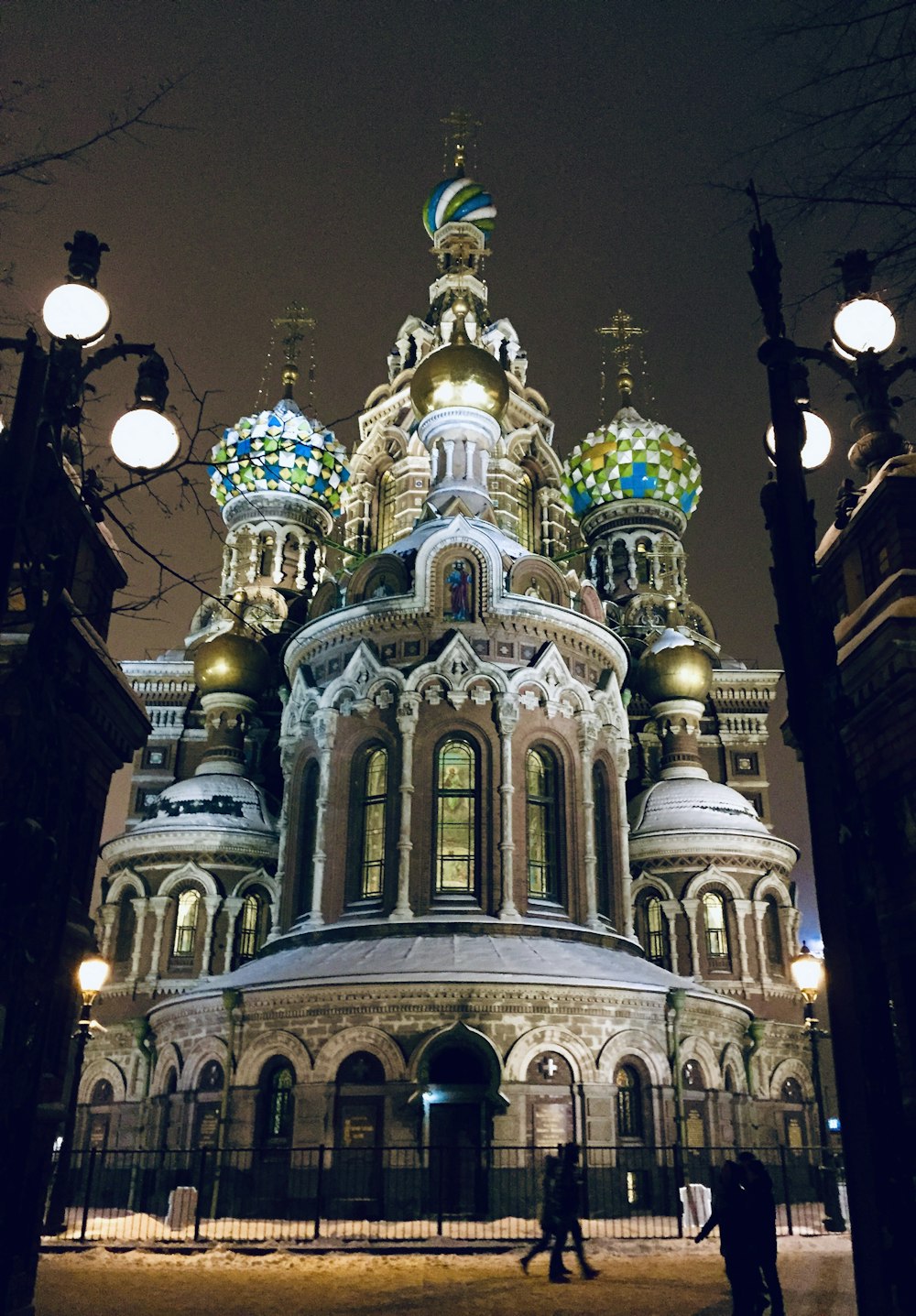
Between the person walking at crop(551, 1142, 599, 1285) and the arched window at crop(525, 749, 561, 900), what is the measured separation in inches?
426

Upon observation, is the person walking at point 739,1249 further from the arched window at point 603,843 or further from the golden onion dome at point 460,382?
the golden onion dome at point 460,382

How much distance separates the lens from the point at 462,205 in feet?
140

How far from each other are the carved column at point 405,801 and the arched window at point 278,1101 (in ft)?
11.5

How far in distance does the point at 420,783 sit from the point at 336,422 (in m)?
16.5

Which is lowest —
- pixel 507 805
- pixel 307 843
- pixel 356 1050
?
pixel 356 1050

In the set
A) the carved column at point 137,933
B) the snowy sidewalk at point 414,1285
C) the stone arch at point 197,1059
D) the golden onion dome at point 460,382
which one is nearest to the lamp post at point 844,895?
the snowy sidewalk at point 414,1285

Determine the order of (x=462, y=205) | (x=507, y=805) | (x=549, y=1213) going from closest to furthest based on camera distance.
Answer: (x=549, y=1213), (x=507, y=805), (x=462, y=205)

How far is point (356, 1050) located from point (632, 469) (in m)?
29.5

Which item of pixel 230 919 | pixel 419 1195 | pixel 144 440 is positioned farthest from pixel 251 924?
pixel 144 440

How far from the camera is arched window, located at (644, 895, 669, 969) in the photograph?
2883 centimetres

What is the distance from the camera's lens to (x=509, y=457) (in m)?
38.2

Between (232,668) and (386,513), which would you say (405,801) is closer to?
(232,668)

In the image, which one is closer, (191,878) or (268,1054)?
(268,1054)

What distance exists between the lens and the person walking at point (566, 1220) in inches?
472
